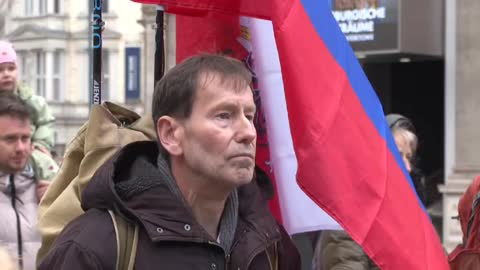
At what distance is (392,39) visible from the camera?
16.8 meters

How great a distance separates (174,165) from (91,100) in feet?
2.73

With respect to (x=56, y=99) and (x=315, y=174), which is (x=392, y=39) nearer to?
(x=315, y=174)

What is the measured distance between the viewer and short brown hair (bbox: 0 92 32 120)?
4.75 metres

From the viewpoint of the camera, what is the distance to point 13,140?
4777 millimetres

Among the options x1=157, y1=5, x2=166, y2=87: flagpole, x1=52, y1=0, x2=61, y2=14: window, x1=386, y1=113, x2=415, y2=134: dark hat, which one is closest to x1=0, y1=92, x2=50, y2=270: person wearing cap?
x1=157, y1=5, x2=166, y2=87: flagpole

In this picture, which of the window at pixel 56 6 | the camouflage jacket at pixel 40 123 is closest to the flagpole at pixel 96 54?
the camouflage jacket at pixel 40 123

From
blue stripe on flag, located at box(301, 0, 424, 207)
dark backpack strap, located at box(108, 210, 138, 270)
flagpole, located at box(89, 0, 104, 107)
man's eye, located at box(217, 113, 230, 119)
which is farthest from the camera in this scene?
flagpole, located at box(89, 0, 104, 107)

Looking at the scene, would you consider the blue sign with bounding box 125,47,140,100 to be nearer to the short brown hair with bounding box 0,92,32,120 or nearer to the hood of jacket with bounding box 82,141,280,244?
the short brown hair with bounding box 0,92,32,120

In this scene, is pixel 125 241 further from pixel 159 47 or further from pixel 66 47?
pixel 66 47

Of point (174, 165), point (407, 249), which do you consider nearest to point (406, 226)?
point (407, 249)

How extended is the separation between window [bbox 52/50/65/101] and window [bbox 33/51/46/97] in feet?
1.78

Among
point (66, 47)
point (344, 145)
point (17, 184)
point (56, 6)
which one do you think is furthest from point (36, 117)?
point (56, 6)

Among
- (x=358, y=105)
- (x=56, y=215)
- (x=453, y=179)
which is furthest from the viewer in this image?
(x=453, y=179)

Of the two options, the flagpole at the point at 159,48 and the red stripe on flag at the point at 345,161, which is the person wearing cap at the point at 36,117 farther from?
the red stripe on flag at the point at 345,161
